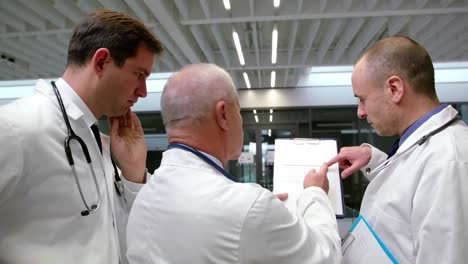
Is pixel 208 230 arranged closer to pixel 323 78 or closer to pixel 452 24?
pixel 452 24

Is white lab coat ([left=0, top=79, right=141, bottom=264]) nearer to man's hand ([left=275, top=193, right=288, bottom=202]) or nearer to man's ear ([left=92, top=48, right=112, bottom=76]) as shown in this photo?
man's ear ([left=92, top=48, right=112, bottom=76])

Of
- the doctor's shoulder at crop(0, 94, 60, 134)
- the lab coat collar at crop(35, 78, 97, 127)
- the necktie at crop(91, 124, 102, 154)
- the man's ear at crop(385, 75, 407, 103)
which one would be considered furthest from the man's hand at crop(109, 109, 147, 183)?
the man's ear at crop(385, 75, 407, 103)

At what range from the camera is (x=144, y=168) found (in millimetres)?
1681

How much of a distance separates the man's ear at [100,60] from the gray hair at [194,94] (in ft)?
1.37

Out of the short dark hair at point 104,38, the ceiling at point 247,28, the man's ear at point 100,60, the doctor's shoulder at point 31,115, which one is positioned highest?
the ceiling at point 247,28

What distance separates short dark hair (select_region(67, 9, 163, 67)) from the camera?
1356 mm

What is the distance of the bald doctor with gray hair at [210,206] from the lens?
904 mm

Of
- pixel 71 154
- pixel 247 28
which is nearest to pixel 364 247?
pixel 71 154

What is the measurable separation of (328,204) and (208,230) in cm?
45

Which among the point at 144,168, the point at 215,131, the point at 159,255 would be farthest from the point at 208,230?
the point at 144,168

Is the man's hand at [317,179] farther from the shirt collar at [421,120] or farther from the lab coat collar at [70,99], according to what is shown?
the lab coat collar at [70,99]

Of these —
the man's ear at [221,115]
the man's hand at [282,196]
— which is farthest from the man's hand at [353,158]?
the man's ear at [221,115]

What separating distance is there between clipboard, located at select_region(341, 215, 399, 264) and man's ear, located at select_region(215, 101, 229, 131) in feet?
1.94

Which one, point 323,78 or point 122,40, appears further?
point 323,78
